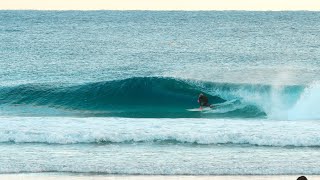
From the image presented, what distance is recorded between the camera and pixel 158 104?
3148 cm

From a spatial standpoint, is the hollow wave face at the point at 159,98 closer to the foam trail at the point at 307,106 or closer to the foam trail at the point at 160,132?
the foam trail at the point at 307,106

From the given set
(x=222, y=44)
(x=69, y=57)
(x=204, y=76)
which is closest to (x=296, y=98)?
(x=204, y=76)

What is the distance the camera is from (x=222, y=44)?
177 feet

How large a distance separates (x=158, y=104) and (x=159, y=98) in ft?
2.04

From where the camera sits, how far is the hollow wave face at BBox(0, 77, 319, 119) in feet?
95.0

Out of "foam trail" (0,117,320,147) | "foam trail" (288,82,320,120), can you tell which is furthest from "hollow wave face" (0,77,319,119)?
"foam trail" (0,117,320,147)

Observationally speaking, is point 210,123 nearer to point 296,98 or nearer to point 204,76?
point 296,98

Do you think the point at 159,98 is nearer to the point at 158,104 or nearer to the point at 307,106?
the point at 158,104

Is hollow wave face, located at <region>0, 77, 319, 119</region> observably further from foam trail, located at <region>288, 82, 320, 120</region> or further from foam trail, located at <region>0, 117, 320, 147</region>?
foam trail, located at <region>0, 117, 320, 147</region>

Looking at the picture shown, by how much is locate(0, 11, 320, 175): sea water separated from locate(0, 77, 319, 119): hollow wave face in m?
0.05

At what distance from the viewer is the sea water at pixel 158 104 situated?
1912 centimetres

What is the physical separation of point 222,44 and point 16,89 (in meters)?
23.9

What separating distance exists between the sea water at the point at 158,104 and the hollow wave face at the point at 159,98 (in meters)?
0.05

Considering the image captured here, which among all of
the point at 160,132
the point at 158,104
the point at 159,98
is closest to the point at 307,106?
the point at 158,104
